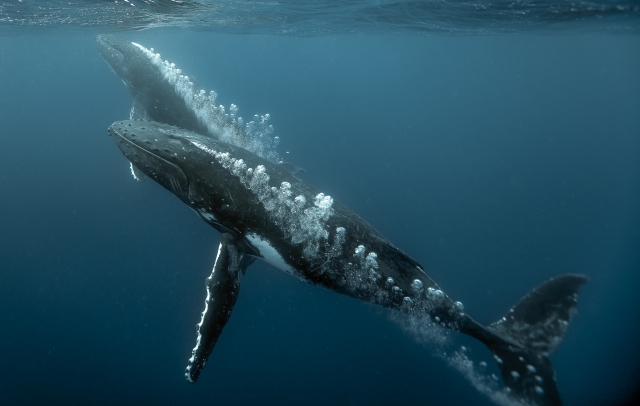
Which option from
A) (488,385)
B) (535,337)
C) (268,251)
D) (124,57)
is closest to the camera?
(268,251)

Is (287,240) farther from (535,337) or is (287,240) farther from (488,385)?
(535,337)

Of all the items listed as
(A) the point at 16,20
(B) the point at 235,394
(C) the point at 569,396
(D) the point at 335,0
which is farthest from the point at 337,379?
(A) the point at 16,20

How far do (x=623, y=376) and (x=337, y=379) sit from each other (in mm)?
11670

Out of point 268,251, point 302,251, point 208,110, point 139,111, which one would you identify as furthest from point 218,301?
point 139,111

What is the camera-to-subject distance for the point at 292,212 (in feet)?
22.5

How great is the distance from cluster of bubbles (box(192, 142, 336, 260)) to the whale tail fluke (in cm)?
441

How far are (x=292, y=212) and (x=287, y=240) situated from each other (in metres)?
0.62

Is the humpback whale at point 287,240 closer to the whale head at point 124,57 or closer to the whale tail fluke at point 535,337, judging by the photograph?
the whale tail fluke at point 535,337

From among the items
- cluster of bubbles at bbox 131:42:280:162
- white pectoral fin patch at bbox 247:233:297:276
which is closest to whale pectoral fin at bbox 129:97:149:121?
cluster of bubbles at bbox 131:42:280:162

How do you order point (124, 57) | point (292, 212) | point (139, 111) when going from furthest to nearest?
1. point (124, 57)
2. point (139, 111)
3. point (292, 212)

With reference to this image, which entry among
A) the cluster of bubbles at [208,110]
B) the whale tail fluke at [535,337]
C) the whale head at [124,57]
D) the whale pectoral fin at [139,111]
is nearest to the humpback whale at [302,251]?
the whale tail fluke at [535,337]

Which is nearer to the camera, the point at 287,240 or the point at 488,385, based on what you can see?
the point at 287,240

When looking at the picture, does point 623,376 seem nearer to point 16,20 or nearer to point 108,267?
point 108,267

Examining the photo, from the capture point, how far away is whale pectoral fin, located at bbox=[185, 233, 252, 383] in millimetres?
7191
